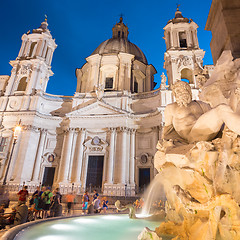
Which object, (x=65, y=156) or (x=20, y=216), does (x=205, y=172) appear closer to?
(x=20, y=216)

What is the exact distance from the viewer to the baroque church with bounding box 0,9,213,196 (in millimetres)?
19922

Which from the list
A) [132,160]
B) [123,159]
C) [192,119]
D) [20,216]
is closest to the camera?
[192,119]

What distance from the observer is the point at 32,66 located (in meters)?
25.7

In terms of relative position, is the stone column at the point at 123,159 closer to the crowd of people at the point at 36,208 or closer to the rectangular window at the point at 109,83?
the crowd of people at the point at 36,208

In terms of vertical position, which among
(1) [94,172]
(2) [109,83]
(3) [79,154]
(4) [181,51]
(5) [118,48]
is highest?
(5) [118,48]

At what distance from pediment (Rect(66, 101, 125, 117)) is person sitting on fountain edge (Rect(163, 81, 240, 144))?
18.0 meters

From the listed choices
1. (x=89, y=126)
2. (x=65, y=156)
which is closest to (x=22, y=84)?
(x=89, y=126)

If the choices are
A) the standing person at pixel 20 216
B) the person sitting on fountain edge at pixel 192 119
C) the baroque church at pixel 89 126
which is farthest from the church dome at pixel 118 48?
the person sitting on fountain edge at pixel 192 119

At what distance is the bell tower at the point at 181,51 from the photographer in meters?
22.5

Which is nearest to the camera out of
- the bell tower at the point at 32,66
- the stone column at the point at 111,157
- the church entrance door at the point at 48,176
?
the stone column at the point at 111,157

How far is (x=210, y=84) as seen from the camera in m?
4.55

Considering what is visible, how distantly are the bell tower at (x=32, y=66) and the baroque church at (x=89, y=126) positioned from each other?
13cm

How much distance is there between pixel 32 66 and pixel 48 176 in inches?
591

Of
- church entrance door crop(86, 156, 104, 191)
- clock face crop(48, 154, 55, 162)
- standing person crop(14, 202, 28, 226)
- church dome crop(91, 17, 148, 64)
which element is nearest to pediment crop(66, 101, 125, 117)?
clock face crop(48, 154, 55, 162)
